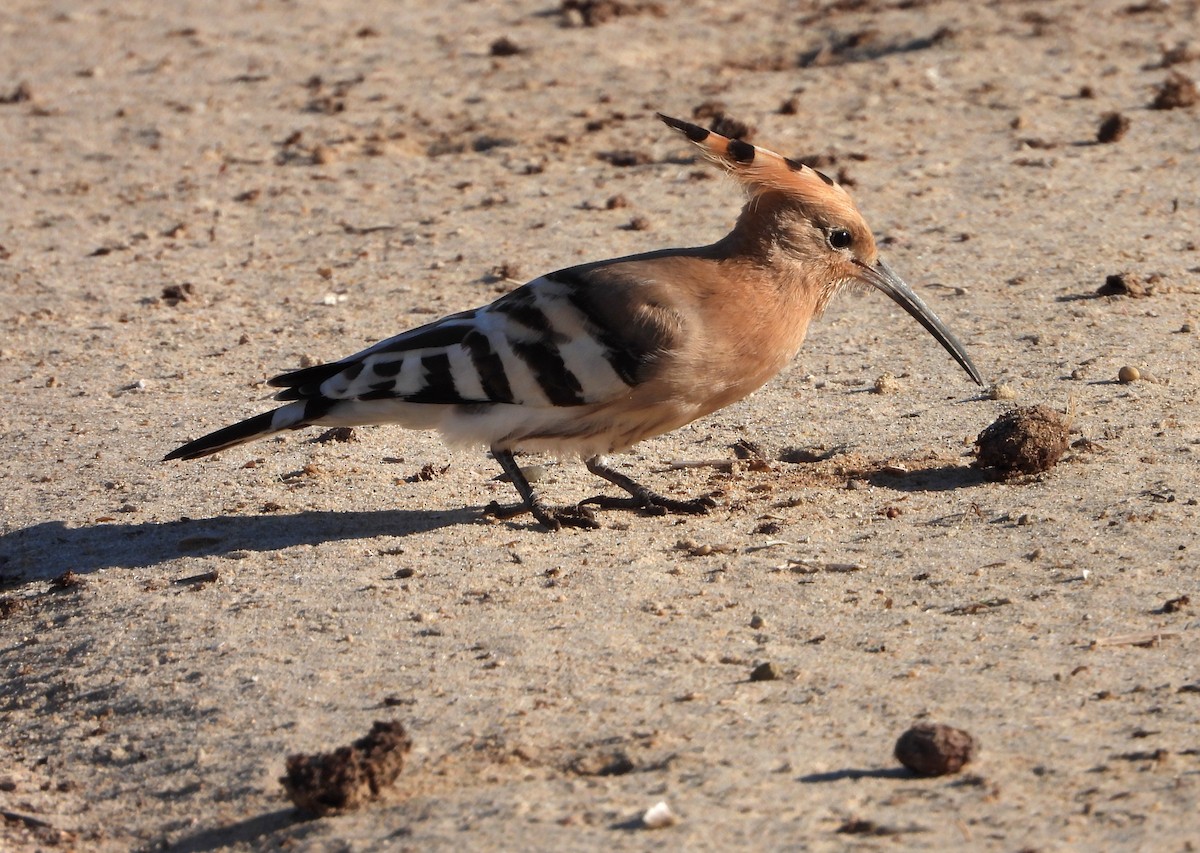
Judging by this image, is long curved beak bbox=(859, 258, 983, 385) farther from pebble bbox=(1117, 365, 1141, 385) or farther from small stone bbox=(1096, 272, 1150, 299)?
small stone bbox=(1096, 272, 1150, 299)

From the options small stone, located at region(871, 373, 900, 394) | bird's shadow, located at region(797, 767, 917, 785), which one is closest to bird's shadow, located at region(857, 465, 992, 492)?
small stone, located at region(871, 373, 900, 394)

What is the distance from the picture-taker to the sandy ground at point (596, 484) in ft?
11.7

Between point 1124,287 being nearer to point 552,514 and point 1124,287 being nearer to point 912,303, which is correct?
point 912,303

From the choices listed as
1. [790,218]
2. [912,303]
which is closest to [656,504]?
[790,218]

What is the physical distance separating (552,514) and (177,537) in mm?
1187

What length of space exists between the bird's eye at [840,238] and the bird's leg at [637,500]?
36.7 inches

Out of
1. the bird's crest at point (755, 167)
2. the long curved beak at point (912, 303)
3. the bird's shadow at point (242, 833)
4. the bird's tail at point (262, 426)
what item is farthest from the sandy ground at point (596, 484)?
the bird's crest at point (755, 167)

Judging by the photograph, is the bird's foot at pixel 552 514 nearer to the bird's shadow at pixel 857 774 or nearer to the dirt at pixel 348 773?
the dirt at pixel 348 773

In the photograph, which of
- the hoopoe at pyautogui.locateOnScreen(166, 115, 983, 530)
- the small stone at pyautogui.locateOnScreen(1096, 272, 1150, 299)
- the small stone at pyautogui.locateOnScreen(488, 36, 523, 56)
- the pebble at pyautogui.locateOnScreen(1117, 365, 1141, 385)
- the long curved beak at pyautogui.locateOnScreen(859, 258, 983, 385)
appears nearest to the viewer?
the hoopoe at pyautogui.locateOnScreen(166, 115, 983, 530)

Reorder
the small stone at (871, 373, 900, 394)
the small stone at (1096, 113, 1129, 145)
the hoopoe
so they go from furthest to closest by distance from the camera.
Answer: the small stone at (1096, 113, 1129, 145) < the small stone at (871, 373, 900, 394) < the hoopoe

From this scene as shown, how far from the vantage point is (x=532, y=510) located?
17.0ft

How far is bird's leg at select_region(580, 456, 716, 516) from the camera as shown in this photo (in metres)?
5.21

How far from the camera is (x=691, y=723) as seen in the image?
3.72m

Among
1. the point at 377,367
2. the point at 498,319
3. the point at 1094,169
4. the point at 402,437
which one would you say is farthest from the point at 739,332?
the point at 1094,169
